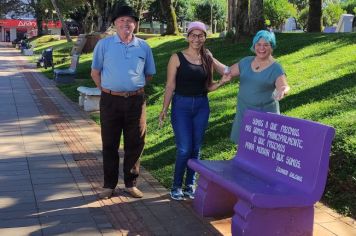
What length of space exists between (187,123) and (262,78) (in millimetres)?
998

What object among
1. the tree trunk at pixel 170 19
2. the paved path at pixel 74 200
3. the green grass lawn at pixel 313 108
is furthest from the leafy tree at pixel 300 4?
the paved path at pixel 74 200

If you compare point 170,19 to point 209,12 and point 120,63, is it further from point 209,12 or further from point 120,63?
point 209,12

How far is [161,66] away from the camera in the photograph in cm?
1667

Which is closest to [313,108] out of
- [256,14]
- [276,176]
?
[276,176]

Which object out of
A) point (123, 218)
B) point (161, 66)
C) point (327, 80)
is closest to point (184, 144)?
point (123, 218)

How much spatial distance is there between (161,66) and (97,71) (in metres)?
11.2

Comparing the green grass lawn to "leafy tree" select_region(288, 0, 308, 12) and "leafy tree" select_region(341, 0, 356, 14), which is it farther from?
"leafy tree" select_region(288, 0, 308, 12)

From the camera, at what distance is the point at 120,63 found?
5324 mm

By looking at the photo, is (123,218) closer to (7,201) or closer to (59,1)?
(7,201)

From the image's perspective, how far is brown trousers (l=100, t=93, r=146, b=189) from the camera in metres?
5.46

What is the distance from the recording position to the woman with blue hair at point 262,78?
4.76 metres

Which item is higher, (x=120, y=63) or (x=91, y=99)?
(x=120, y=63)

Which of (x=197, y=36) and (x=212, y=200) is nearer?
(x=212, y=200)

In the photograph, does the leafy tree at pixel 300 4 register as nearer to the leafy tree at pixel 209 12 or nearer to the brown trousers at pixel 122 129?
the leafy tree at pixel 209 12
